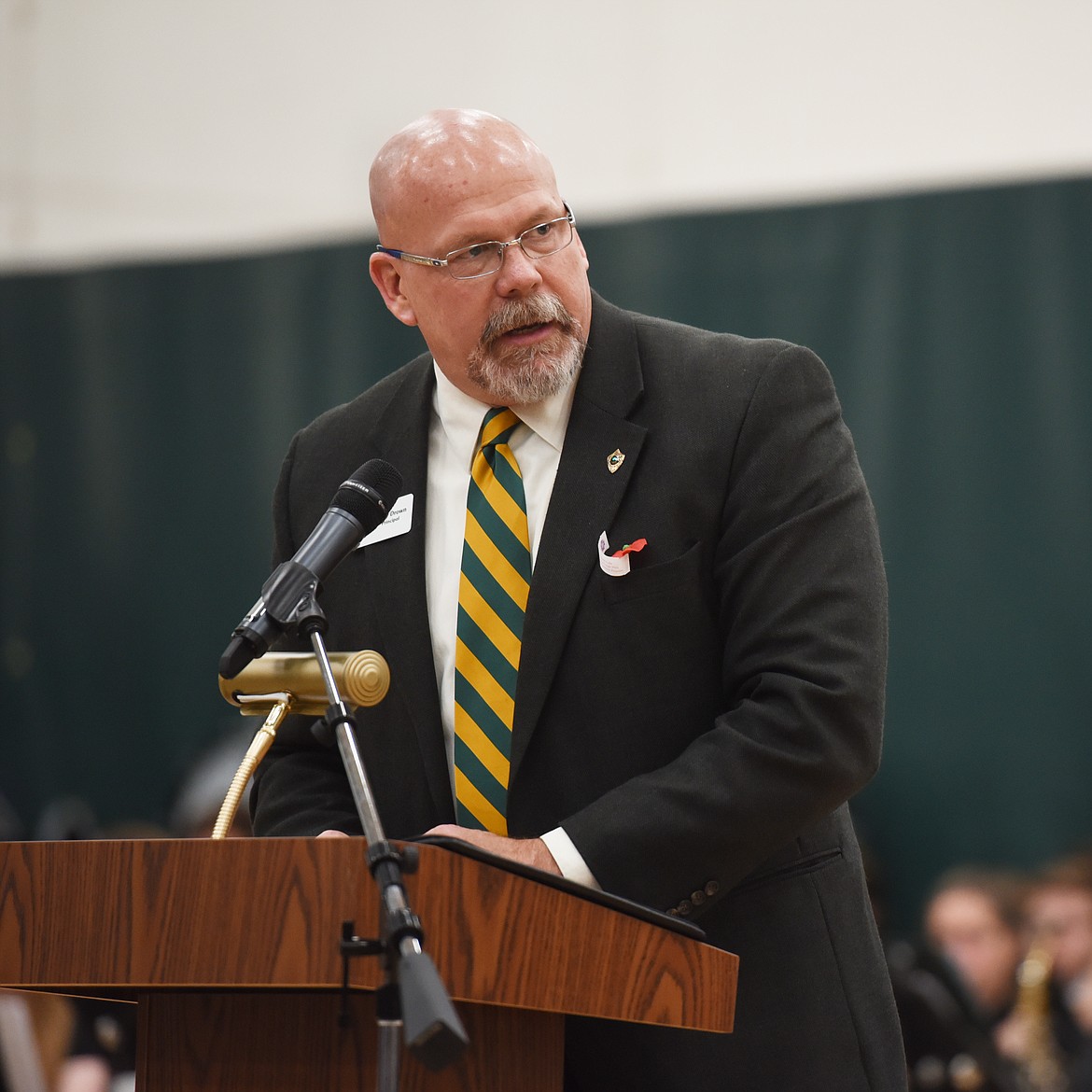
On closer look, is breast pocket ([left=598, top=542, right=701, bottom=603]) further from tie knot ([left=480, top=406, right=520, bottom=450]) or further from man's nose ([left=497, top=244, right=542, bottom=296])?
man's nose ([left=497, top=244, right=542, bottom=296])

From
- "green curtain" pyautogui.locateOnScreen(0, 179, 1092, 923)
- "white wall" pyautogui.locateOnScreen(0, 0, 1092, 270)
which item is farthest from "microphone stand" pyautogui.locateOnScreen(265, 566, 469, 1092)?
"white wall" pyautogui.locateOnScreen(0, 0, 1092, 270)

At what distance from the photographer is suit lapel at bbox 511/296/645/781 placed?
214cm

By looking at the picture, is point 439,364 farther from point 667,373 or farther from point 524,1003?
point 524,1003

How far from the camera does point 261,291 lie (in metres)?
6.26

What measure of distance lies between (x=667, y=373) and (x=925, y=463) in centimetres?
323

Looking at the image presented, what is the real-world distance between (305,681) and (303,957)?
32 cm

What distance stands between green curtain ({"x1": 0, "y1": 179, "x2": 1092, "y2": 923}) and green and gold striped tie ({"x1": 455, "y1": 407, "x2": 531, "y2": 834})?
327 cm

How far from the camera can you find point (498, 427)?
2.38 metres

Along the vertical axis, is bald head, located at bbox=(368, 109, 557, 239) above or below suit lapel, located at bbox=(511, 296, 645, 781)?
above

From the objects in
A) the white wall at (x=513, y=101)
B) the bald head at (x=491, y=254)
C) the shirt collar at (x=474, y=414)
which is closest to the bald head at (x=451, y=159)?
the bald head at (x=491, y=254)

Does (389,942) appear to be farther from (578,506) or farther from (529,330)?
(529,330)

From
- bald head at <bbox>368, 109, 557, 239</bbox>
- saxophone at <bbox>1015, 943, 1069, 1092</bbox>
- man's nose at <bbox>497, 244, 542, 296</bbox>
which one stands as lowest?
saxophone at <bbox>1015, 943, 1069, 1092</bbox>

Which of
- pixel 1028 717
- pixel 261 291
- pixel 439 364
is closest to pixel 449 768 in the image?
pixel 439 364

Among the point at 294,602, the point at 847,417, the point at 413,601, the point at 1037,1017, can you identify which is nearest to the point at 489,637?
the point at 413,601
